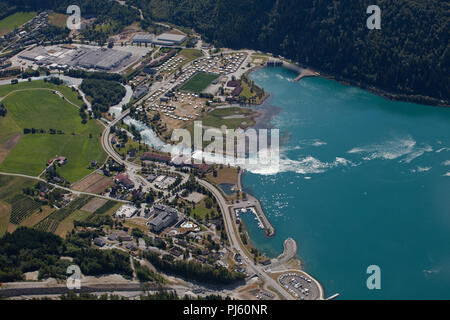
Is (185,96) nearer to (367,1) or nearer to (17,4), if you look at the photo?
(367,1)

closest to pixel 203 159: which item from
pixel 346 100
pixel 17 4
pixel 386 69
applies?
pixel 346 100

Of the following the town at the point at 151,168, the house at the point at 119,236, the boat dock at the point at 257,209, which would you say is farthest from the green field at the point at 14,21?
the boat dock at the point at 257,209

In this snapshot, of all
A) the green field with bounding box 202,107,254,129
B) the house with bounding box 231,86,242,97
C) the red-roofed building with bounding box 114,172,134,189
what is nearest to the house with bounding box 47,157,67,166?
the red-roofed building with bounding box 114,172,134,189

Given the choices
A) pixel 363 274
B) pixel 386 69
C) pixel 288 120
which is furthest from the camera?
pixel 386 69

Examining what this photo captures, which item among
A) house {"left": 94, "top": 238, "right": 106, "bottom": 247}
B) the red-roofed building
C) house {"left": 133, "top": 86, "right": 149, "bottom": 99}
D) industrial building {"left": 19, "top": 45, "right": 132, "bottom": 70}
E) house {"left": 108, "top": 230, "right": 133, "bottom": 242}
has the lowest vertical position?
house {"left": 94, "top": 238, "right": 106, "bottom": 247}

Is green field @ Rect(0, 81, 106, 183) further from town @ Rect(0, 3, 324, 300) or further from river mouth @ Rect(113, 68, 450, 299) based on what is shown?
river mouth @ Rect(113, 68, 450, 299)

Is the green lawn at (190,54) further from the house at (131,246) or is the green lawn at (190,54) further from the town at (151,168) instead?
the house at (131,246)

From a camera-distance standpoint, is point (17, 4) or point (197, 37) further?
point (17, 4)
